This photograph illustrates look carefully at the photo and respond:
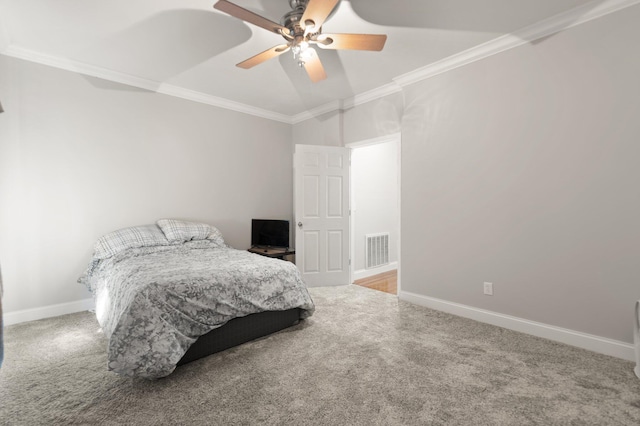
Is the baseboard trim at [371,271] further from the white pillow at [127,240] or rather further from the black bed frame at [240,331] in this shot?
the white pillow at [127,240]

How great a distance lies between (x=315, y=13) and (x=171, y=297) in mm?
2111

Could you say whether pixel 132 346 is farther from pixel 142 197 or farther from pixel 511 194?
pixel 511 194

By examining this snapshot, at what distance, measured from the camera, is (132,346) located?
196 cm

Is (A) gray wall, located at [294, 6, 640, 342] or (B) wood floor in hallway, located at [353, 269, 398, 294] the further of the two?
(B) wood floor in hallway, located at [353, 269, 398, 294]

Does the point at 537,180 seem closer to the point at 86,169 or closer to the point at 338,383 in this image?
the point at 338,383

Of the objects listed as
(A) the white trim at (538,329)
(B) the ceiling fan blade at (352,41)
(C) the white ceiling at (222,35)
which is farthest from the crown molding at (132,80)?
(A) the white trim at (538,329)

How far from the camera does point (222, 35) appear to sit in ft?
8.97

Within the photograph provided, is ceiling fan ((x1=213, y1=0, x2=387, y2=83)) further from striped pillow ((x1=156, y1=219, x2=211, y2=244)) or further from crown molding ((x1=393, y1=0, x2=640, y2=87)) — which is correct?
striped pillow ((x1=156, y1=219, x2=211, y2=244))

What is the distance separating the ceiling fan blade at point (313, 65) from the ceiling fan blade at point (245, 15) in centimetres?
27

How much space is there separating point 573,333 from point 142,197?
4.46 meters

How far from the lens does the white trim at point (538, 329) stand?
234 cm

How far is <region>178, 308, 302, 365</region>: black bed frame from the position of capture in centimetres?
232

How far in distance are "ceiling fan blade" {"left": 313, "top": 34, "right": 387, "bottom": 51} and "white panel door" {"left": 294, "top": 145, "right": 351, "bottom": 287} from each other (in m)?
1.95

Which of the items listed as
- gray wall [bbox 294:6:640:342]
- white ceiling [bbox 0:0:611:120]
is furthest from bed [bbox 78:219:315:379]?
white ceiling [bbox 0:0:611:120]
